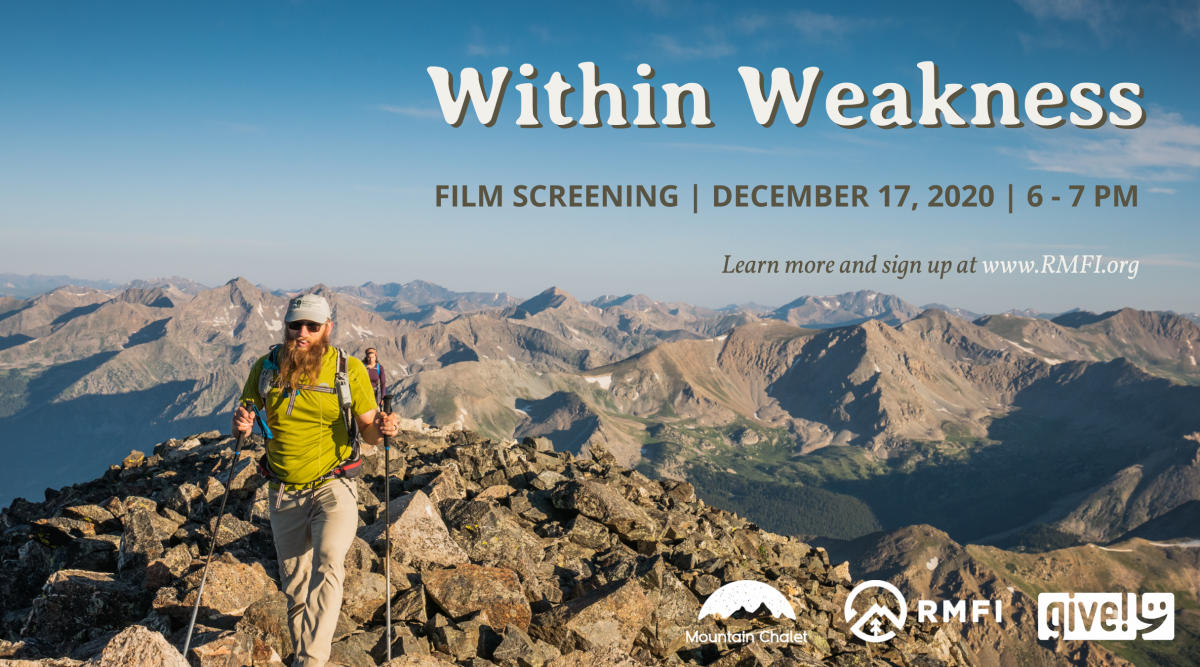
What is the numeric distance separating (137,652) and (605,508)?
1345 centimetres

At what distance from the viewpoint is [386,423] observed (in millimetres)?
10219

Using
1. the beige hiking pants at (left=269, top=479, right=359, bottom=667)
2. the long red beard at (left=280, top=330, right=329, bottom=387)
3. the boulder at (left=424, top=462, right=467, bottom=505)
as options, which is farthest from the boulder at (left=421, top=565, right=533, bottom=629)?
the long red beard at (left=280, top=330, right=329, bottom=387)

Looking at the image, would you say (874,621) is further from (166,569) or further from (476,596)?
(166,569)

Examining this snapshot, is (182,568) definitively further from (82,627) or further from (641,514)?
(641,514)

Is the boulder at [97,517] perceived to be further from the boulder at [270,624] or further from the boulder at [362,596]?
the boulder at [362,596]

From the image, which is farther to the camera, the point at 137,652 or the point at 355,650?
the point at 355,650

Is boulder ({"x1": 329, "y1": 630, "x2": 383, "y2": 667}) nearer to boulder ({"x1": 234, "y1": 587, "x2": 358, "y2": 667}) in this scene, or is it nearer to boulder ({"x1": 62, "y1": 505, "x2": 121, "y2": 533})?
boulder ({"x1": 234, "y1": 587, "x2": 358, "y2": 667})

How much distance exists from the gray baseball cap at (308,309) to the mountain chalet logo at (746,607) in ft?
39.9

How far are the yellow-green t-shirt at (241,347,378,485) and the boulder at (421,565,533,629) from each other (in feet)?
15.1

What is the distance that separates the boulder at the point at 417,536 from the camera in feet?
48.1

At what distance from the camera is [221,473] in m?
Result: 21.3

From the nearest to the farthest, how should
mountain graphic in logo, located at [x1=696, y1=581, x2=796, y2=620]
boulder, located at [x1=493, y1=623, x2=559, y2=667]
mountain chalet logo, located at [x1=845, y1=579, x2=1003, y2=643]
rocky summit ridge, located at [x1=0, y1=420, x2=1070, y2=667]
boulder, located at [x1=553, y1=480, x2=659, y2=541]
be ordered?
rocky summit ridge, located at [x1=0, y1=420, x2=1070, y2=667] < boulder, located at [x1=493, y1=623, x2=559, y2=667] < mountain graphic in logo, located at [x1=696, y1=581, x2=796, y2=620] < boulder, located at [x1=553, y1=480, x2=659, y2=541] < mountain chalet logo, located at [x1=845, y1=579, x2=1003, y2=643]

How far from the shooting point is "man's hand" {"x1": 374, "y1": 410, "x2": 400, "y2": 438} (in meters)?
10.1

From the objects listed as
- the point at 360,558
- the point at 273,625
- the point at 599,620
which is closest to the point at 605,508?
the point at 599,620
